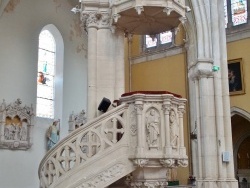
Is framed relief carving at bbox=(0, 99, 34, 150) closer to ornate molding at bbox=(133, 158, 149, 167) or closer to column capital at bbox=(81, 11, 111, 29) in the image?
column capital at bbox=(81, 11, 111, 29)

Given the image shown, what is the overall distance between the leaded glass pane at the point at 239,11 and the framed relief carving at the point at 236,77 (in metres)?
1.52

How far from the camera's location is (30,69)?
537 inches

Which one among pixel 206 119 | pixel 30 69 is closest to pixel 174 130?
pixel 206 119

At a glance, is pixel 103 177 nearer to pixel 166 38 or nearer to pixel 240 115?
pixel 240 115

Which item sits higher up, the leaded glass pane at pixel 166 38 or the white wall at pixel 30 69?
the leaded glass pane at pixel 166 38

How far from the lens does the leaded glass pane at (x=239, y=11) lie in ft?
48.7

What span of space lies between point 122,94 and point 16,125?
7.43 meters

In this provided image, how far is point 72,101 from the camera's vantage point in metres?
15.1

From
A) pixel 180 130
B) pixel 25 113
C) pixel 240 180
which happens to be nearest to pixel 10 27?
pixel 25 113

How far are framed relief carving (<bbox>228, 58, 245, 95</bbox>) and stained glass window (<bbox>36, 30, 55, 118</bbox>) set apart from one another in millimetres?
6490

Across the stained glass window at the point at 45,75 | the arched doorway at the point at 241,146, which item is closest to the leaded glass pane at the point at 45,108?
the stained glass window at the point at 45,75

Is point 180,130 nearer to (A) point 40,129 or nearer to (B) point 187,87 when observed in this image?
(A) point 40,129

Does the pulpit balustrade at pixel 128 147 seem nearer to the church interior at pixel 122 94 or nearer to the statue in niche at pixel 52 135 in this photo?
the church interior at pixel 122 94

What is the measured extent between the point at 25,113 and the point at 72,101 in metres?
2.42
